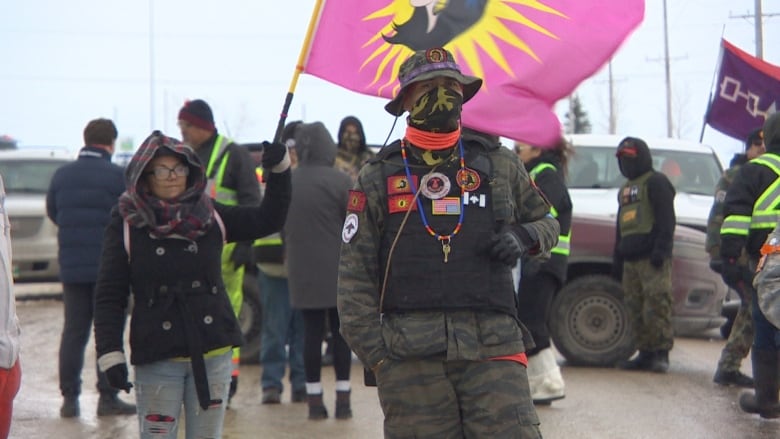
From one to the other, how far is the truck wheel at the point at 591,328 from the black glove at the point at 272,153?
20.0 feet

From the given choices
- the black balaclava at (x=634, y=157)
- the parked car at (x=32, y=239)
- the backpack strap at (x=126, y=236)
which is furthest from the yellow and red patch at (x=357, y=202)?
the parked car at (x=32, y=239)

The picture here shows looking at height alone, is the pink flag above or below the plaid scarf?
above

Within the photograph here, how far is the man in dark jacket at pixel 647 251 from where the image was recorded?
423 inches

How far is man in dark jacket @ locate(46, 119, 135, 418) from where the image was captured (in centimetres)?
879

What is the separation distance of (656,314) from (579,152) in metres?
3.16

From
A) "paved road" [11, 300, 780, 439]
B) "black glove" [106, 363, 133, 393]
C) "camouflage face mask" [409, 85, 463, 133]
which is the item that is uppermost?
"camouflage face mask" [409, 85, 463, 133]

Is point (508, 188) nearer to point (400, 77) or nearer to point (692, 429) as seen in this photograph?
point (400, 77)

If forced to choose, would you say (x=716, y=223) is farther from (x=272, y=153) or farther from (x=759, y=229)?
(x=272, y=153)

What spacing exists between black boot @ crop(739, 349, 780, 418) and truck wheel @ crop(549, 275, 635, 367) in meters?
2.73

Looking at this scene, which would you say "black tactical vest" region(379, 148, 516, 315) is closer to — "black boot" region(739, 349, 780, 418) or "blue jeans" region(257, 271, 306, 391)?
"black boot" region(739, 349, 780, 418)

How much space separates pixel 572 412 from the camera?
29.2ft

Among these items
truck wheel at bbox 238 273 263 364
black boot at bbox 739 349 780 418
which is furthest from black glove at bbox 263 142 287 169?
truck wheel at bbox 238 273 263 364

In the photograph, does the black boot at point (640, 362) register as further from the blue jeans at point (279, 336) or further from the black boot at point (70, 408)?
the black boot at point (70, 408)

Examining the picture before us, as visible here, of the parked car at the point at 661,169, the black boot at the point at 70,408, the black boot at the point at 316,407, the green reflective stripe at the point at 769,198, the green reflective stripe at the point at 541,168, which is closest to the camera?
the green reflective stripe at the point at 769,198
